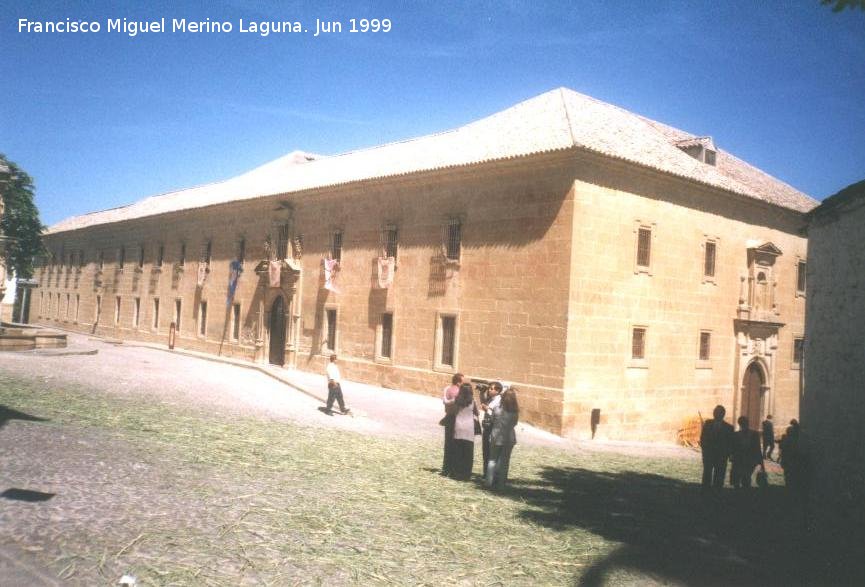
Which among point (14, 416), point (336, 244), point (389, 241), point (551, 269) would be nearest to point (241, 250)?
point (336, 244)

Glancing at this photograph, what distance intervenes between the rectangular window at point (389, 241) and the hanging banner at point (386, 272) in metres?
0.43

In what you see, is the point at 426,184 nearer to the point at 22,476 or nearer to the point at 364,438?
the point at 364,438

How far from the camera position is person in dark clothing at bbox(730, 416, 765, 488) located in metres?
11.5

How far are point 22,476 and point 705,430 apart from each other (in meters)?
10.2

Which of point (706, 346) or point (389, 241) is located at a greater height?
point (389, 241)

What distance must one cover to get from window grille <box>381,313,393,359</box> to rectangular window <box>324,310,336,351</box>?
297 cm

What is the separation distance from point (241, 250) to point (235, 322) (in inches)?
139

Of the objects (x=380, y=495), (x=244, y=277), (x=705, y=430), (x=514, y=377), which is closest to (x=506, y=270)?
(x=514, y=377)

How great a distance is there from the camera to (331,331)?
83.3 feet

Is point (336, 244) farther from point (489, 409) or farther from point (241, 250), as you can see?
point (489, 409)

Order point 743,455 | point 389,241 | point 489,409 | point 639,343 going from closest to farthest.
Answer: point 489,409 < point 743,455 < point 639,343 < point 389,241

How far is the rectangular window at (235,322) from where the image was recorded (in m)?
31.0

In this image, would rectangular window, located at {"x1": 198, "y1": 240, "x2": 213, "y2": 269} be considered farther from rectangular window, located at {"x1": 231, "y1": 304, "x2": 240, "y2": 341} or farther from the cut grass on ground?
the cut grass on ground

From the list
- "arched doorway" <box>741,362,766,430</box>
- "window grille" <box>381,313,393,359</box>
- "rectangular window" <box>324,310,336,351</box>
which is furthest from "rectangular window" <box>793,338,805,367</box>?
"rectangular window" <box>324,310,336,351</box>
